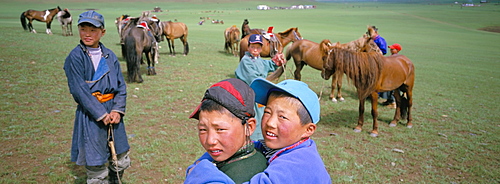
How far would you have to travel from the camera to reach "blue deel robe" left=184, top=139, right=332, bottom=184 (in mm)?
1173

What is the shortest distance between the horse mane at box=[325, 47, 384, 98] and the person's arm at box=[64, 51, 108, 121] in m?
4.42

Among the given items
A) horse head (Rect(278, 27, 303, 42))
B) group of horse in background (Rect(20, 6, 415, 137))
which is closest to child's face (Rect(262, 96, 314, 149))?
group of horse in background (Rect(20, 6, 415, 137))

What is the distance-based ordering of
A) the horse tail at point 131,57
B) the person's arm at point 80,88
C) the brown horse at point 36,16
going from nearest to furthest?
1. the person's arm at point 80,88
2. the horse tail at point 131,57
3. the brown horse at point 36,16

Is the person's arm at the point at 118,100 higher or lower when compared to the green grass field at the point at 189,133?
higher

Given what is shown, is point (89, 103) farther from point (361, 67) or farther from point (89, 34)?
point (361, 67)

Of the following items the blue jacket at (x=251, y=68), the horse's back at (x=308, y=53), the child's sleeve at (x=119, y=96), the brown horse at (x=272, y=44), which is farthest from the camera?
the brown horse at (x=272, y=44)

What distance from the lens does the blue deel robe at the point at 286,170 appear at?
46.2 inches

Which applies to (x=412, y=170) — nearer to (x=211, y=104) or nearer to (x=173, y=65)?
(x=211, y=104)

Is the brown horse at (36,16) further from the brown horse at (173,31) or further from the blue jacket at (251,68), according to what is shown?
the blue jacket at (251,68)

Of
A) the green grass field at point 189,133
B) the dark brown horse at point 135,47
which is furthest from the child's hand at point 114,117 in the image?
the dark brown horse at point 135,47

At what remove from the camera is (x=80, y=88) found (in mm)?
2633

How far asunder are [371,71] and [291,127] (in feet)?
15.0

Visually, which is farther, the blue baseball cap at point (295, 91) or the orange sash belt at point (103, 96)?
the orange sash belt at point (103, 96)

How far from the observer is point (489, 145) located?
5.49 metres
